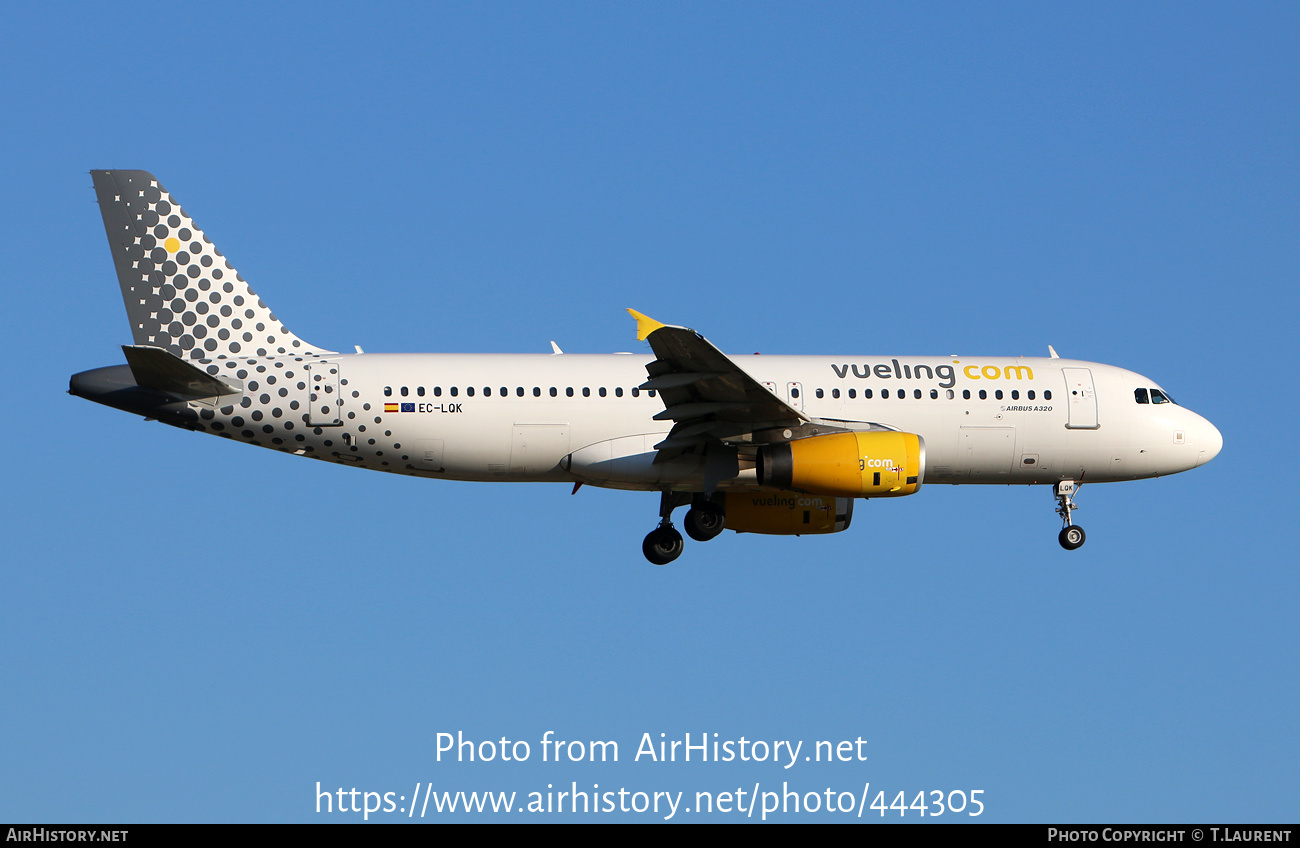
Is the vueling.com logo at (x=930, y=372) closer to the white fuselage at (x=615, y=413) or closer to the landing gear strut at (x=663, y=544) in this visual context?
the white fuselage at (x=615, y=413)

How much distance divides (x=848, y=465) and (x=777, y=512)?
4.85m

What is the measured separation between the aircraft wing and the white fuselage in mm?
1237

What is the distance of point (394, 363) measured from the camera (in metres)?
30.6

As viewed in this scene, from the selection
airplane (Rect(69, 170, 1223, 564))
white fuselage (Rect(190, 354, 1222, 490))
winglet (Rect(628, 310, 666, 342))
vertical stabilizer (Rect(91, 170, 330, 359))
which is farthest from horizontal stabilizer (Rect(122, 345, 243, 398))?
winglet (Rect(628, 310, 666, 342))

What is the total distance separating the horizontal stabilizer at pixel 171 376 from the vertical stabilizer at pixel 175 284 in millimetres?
1475

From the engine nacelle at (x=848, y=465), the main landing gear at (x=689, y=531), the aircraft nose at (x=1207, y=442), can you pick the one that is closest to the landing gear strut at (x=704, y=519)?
the main landing gear at (x=689, y=531)

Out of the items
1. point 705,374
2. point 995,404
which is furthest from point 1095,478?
point 705,374

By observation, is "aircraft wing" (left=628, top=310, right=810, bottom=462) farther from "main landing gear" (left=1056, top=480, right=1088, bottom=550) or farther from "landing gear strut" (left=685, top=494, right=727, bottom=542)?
"main landing gear" (left=1056, top=480, right=1088, bottom=550)

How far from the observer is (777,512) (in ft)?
Answer: 110

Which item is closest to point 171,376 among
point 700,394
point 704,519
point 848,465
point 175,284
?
point 175,284

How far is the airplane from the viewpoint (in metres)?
29.1

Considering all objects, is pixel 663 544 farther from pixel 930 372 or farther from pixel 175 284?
pixel 175 284

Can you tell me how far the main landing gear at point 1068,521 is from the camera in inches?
1318

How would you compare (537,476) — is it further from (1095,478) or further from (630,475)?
(1095,478)
